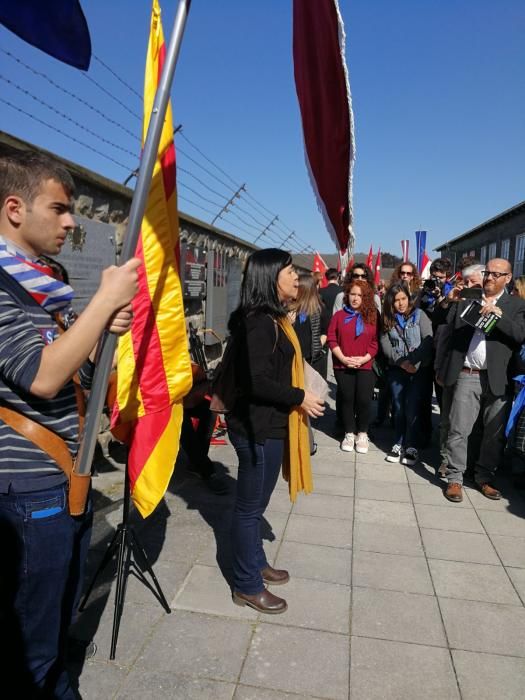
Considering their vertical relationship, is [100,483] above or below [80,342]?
below

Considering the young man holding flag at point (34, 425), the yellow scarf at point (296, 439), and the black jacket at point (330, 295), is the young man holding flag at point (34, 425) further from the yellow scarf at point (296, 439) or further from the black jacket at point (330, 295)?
the black jacket at point (330, 295)

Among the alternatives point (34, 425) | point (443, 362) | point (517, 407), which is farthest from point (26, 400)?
point (443, 362)

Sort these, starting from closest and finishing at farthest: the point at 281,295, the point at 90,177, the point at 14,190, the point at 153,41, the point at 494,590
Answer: the point at 14,190, the point at 153,41, the point at 281,295, the point at 494,590, the point at 90,177

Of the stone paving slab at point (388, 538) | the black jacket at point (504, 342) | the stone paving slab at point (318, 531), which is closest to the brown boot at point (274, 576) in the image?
the stone paving slab at point (318, 531)

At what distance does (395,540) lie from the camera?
12.5 ft

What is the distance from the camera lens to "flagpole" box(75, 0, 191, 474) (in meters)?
1.54

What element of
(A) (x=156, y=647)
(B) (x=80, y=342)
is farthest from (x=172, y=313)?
(A) (x=156, y=647)

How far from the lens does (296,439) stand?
299 cm

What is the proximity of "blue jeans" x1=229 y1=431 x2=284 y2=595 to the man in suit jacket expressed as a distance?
7.86 ft

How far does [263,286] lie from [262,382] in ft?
1.72

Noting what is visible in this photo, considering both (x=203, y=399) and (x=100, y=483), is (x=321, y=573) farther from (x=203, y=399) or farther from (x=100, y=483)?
(x=100, y=483)

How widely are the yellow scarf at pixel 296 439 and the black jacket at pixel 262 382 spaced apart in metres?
0.07

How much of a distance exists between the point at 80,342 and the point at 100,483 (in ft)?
11.8

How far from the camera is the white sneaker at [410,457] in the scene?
5.51 m
